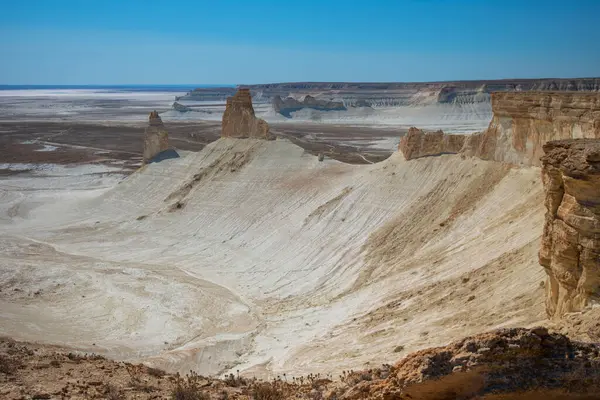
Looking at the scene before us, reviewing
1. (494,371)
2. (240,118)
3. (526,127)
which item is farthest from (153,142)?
(494,371)

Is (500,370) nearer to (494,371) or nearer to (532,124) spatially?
(494,371)

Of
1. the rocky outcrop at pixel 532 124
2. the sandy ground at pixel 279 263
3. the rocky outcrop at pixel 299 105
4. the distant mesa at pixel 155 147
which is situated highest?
the rocky outcrop at pixel 299 105

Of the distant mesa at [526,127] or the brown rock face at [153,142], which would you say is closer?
the distant mesa at [526,127]

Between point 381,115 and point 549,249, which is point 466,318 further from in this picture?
point 381,115

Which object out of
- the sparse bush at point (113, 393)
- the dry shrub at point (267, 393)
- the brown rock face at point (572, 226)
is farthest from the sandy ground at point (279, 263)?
the sparse bush at point (113, 393)

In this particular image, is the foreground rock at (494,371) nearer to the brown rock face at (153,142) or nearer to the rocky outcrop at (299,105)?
the brown rock face at (153,142)

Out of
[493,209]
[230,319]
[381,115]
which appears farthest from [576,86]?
[230,319]

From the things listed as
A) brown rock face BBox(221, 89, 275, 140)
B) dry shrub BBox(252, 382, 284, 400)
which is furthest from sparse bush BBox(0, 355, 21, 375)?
Result: brown rock face BBox(221, 89, 275, 140)
